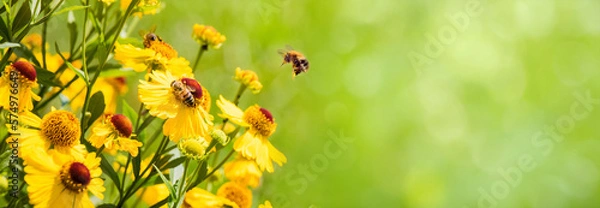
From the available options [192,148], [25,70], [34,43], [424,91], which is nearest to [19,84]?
[25,70]

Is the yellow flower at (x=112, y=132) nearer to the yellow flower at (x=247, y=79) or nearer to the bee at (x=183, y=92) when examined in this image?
the bee at (x=183, y=92)

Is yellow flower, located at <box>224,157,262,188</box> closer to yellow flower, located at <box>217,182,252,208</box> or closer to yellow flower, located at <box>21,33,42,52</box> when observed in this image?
yellow flower, located at <box>217,182,252,208</box>

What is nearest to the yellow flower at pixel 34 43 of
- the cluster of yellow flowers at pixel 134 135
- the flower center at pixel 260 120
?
the cluster of yellow flowers at pixel 134 135

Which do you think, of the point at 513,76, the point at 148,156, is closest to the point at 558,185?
the point at 513,76

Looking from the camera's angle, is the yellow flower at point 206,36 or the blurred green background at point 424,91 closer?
the yellow flower at point 206,36

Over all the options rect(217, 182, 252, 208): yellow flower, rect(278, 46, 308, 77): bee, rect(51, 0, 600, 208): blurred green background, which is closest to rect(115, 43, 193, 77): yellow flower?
rect(217, 182, 252, 208): yellow flower

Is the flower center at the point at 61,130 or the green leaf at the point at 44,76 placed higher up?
the green leaf at the point at 44,76
